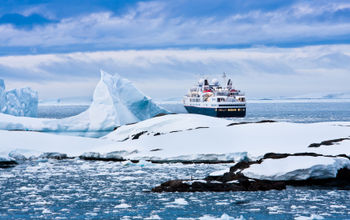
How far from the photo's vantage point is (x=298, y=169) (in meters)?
18.3

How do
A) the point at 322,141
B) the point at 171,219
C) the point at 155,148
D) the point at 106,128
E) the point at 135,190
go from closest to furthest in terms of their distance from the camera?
1. the point at 171,219
2. the point at 135,190
3. the point at 322,141
4. the point at 155,148
5. the point at 106,128

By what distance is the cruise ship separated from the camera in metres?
85.2

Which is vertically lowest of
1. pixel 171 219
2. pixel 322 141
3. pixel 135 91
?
pixel 171 219

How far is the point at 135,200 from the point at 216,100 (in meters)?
70.8

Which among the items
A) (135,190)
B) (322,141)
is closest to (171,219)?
(135,190)

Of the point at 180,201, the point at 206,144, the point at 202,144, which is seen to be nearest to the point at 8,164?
the point at 202,144

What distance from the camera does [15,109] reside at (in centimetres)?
5825

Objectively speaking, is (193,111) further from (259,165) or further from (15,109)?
(259,165)

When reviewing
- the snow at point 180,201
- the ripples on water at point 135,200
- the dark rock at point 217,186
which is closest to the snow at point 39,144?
the ripples on water at point 135,200

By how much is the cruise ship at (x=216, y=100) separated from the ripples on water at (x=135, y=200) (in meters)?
63.3

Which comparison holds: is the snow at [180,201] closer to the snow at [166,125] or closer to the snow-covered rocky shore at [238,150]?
the snow-covered rocky shore at [238,150]

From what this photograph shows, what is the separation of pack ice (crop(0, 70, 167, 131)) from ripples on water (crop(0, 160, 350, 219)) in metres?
20.0

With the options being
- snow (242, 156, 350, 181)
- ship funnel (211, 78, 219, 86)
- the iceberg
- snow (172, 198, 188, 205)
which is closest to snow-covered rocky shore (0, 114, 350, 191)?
snow (242, 156, 350, 181)

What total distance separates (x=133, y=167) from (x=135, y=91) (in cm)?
2160
